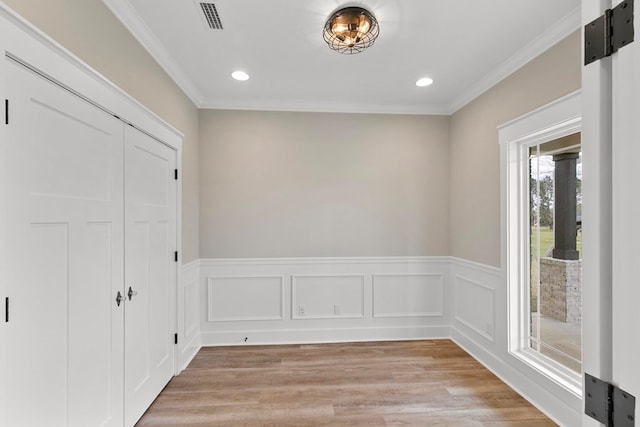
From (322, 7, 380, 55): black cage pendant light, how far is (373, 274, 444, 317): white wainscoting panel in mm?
2461

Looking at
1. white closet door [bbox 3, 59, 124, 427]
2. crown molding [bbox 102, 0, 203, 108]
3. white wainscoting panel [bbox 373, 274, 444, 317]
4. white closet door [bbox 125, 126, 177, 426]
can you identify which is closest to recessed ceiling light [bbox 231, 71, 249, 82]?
crown molding [bbox 102, 0, 203, 108]

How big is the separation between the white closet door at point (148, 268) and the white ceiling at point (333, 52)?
76cm

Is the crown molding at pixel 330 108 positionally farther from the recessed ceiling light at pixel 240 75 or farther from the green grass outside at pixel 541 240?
the green grass outside at pixel 541 240

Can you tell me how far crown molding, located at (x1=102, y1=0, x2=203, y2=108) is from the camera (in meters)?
1.91

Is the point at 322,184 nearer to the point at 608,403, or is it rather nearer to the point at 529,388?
the point at 529,388

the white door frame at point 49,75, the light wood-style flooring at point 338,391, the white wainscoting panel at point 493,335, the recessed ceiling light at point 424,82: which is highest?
the recessed ceiling light at point 424,82

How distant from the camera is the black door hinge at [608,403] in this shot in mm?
656

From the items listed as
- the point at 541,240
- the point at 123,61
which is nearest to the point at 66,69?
the point at 123,61

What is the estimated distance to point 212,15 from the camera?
206cm

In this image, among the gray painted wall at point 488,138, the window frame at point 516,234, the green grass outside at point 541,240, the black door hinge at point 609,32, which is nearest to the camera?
the black door hinge at point 609,32

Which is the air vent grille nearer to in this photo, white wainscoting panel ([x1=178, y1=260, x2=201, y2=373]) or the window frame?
white wainscoting panel ([x1=178, y1=260, x2=201, y2=373])

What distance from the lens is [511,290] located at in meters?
2.73

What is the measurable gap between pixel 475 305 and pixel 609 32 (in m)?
3.02

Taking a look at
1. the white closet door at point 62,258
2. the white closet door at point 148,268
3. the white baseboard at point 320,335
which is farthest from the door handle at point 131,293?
the white baseboard at point 320,335
